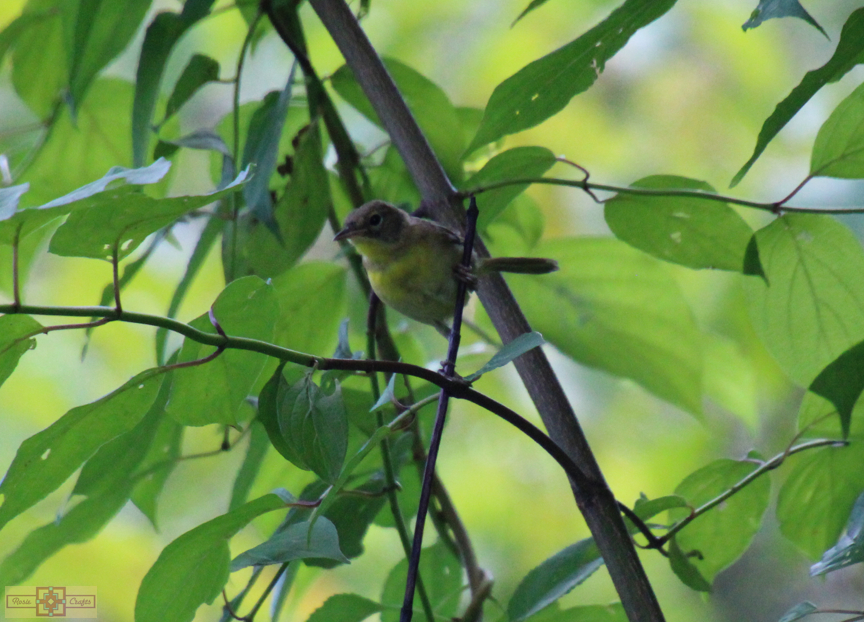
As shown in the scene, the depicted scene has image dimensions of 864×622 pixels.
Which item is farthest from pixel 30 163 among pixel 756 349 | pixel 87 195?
pixel 756 349

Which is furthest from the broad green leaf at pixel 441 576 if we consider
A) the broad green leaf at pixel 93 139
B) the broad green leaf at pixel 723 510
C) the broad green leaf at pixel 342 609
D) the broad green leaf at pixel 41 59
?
the broad green leaf at pixel 41 59

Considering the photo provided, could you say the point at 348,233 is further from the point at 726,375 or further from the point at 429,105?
the point at 726,375

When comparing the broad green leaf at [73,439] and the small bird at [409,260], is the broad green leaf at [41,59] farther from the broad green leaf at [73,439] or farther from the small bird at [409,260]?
the broad green leaf at [73,439]

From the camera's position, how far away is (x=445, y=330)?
1.76 m

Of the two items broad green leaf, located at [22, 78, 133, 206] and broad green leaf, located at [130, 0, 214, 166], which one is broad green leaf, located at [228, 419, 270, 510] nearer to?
broad green leaf, located at [130, 0, 214, 166]

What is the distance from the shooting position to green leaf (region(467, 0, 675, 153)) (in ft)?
2.81

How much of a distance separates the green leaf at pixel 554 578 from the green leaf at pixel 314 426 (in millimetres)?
415

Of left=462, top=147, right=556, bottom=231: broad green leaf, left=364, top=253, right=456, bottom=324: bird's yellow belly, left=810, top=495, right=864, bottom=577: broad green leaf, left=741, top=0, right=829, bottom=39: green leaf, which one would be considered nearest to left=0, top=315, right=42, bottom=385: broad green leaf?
left=462, top=147, right=556, bottom=231: broad green leaf

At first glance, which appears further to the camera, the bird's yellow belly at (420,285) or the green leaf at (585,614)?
the bird's yellow belly at (420,285)

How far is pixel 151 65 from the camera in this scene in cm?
122

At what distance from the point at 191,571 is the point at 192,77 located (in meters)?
0.83

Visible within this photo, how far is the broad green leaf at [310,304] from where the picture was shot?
142cm

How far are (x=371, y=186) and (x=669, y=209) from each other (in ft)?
1.98

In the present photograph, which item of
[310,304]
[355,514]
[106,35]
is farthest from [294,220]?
[355,514]
